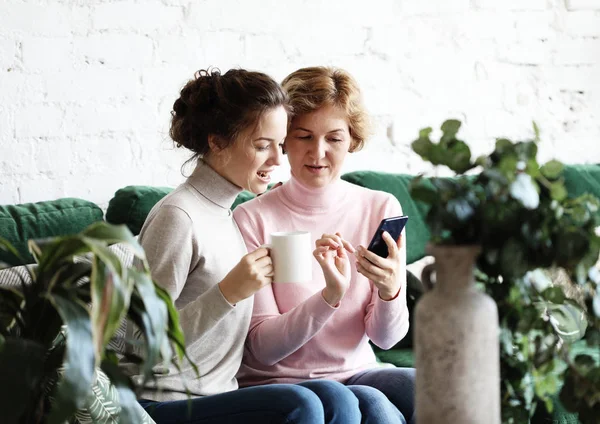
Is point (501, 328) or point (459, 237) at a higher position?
point (459, 237)

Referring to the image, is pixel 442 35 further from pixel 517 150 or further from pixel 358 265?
pixel 517 150

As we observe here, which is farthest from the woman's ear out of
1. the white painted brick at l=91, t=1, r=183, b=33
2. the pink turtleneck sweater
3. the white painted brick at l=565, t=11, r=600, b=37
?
the white painted brick at l=565, t=11, r=600, b=37

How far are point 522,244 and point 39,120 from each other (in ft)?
5.64

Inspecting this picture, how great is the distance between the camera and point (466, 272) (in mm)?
1079

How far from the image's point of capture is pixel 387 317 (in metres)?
1.99

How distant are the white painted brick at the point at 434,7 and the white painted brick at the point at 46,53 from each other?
1.20 m

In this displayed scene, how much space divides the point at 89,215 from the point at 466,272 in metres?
1.39

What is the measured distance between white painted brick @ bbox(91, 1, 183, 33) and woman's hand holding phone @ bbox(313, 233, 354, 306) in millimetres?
1050

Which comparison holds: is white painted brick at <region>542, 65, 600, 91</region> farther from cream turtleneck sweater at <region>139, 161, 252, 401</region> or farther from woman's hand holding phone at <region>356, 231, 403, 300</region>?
cream turtleneck sweater at <region>139, 161, 252, 401</region>

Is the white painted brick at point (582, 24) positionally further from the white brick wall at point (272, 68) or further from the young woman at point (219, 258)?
the young woman at point (219, 258)

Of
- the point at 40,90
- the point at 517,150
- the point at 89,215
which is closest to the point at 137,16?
the point at 40,90

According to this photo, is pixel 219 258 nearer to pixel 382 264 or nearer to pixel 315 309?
pixel 315 309

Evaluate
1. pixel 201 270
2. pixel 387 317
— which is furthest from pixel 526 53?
pixel 201 270

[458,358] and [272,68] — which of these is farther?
[272,68]
